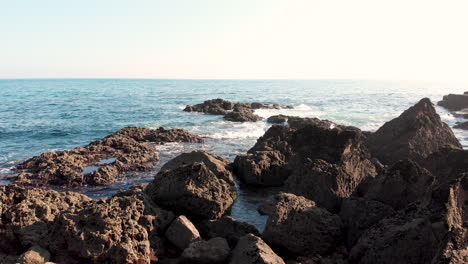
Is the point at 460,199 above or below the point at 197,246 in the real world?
above

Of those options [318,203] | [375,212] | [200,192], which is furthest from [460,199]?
[200,192]

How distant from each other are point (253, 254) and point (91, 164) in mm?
16565

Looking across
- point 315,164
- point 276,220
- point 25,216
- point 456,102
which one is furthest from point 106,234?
point 456,102

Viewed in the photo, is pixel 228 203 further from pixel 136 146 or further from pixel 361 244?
pixel 136 146

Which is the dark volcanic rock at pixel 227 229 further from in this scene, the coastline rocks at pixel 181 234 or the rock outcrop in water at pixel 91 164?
the rock outcrop in water at pixel 91 164

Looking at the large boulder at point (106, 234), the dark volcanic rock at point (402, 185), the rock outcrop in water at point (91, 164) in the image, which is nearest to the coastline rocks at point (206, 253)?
the large boulder at point (106, 234)

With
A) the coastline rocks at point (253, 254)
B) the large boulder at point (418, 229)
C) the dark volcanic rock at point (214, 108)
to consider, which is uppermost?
the large boulder at point (418, 229)

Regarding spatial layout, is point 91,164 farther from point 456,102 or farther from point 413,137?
point 456,102

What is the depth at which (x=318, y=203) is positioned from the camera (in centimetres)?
1152

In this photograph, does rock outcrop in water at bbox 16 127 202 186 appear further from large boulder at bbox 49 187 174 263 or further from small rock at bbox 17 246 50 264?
small rock at bbox 17 246 50 264

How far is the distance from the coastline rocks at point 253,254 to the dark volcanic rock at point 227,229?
1.27 m

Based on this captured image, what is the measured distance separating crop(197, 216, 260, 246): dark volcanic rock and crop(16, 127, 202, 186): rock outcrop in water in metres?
9.53

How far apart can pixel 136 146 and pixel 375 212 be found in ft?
62.1

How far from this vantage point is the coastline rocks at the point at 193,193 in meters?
10.6
